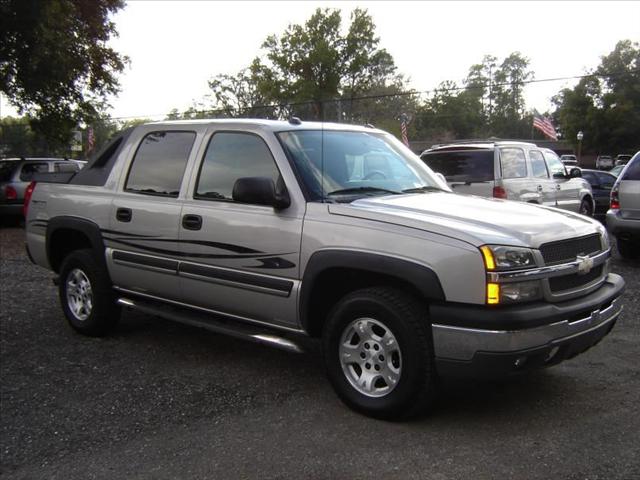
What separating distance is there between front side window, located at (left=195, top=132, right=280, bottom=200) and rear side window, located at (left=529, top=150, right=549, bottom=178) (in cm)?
684

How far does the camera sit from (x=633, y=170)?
906cm

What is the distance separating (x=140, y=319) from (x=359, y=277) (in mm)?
3348

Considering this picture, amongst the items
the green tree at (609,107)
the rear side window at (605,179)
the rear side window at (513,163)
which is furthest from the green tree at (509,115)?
the rear side window at (513,163)

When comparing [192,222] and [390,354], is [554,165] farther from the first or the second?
[390,354]

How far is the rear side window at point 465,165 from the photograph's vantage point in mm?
9602

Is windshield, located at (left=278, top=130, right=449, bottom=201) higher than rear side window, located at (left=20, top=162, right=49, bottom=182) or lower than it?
higher

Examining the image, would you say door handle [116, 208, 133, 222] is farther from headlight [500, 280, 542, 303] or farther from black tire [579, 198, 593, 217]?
black tire [579, 198, 593, 217]

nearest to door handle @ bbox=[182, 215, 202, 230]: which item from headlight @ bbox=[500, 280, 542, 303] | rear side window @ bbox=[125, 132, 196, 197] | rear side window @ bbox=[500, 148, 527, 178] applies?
rear side window @ bbox=[125, 132, 196, 197]

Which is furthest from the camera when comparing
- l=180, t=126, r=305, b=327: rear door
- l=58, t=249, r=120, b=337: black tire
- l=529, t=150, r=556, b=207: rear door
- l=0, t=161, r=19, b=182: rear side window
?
l=0, t=161, r=19, b=182: rear side window

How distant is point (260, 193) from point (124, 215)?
177 cm

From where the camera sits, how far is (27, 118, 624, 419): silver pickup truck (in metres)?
3.48

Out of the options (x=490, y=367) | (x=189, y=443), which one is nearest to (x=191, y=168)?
(x=189, y=443)

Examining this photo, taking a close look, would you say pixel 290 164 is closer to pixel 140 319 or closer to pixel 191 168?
pixel 191 168

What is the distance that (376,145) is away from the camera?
16.6 feet
